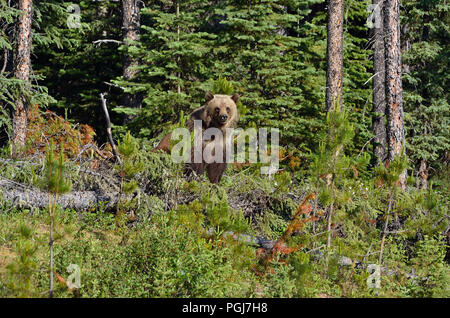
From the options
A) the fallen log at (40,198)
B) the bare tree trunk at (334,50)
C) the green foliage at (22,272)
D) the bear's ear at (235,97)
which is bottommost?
the green foliage at (22,272)

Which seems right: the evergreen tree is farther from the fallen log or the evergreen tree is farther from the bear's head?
the fallen log

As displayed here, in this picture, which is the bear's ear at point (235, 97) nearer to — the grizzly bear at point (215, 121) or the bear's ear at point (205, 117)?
the grizzly bear at point (215, 121)

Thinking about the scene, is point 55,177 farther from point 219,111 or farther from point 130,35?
point 130,35

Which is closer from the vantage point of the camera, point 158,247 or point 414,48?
point 158,247

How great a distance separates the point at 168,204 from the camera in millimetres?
7926

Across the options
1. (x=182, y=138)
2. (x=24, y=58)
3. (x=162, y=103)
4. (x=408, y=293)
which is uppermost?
(x=24, y=58)

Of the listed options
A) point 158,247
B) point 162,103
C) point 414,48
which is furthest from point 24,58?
point 414,48

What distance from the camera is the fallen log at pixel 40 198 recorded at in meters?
7.36

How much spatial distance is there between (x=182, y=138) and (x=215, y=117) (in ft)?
4.72

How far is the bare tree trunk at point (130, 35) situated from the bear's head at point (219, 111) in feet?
20.9

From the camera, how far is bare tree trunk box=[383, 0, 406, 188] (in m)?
9.66

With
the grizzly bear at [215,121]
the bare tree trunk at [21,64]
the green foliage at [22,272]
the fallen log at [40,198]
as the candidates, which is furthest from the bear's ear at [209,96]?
the bare tree trunk at [21,64]
